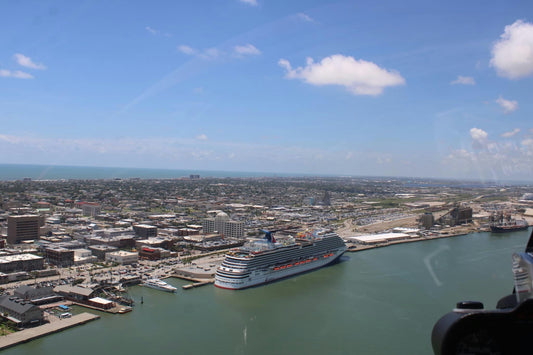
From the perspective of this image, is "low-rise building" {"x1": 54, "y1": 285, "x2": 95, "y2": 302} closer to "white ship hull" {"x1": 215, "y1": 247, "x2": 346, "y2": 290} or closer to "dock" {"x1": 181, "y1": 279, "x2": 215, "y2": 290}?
"dock" {"x1": 181, "y1": 279, "x2": 215, "y2": 290}

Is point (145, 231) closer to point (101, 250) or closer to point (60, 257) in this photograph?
point (101, 250)

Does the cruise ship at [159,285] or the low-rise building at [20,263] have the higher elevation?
the low-rise building at [20,263]

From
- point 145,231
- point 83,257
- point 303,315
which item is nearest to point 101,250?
point 83,257

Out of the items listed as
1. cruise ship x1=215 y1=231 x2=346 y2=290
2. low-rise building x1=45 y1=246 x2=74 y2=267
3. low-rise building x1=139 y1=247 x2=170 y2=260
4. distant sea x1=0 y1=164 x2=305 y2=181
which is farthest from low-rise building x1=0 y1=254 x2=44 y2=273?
distant sea x1=0 y1=164 x2=305 y2=181

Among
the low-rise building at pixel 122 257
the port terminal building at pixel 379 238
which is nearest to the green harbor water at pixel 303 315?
the low-rise building at pixel 122 257

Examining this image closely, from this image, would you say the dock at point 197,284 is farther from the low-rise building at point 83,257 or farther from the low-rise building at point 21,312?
the low-rise building at point 83,257

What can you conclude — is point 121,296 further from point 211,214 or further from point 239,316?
point 211,214

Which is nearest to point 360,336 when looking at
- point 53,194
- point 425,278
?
point 425,278
